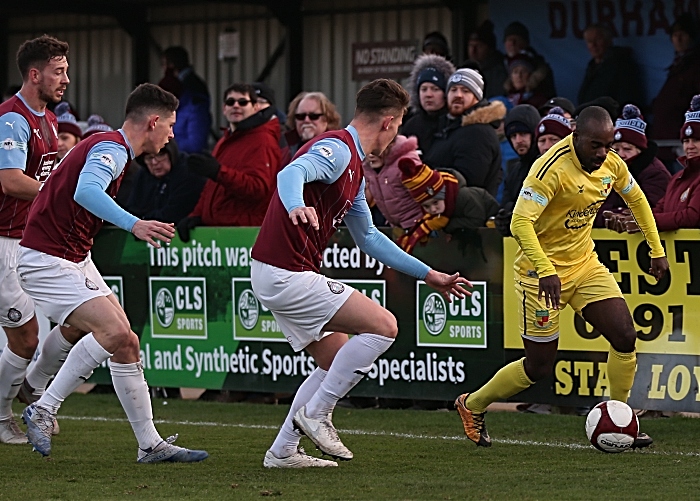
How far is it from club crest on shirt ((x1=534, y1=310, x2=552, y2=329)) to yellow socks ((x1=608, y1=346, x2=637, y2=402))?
42cm

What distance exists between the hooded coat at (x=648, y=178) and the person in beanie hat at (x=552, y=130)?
1.74 ft

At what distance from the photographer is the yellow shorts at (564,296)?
8000 mm

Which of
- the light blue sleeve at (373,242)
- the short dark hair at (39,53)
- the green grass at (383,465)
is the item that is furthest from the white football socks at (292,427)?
the short dark hair at (39,53)

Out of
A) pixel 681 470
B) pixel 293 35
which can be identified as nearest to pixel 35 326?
pixel 681 470

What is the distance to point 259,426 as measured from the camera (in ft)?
31.1

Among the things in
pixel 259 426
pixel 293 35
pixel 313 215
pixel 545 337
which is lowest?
pixel 259 426

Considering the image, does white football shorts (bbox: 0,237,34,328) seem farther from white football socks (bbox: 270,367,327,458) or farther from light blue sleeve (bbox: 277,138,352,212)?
light blue sleeve (bbox: 277,138,352,212)

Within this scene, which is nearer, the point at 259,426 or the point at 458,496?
the point at 458,496

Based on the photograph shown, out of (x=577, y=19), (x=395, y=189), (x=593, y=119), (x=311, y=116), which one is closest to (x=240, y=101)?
(x=311, y=116)

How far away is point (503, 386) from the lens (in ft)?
26.9

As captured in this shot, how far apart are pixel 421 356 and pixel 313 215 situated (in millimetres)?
3807

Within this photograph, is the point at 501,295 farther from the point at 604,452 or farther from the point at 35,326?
the point at 35,326

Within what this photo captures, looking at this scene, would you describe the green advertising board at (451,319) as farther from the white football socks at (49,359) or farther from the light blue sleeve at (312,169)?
the light blue sleeve at (312,169)

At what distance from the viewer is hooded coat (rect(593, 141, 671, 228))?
9.55 metres
